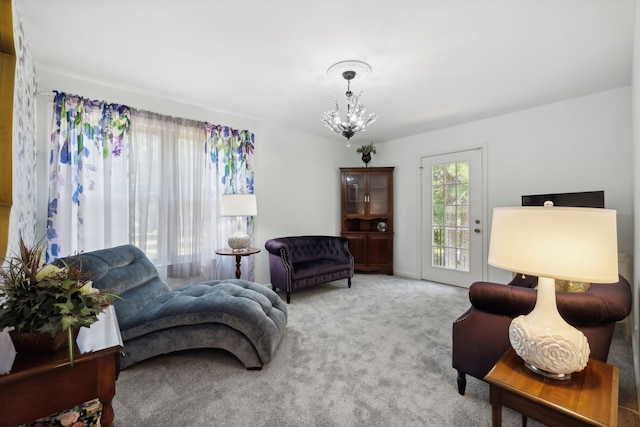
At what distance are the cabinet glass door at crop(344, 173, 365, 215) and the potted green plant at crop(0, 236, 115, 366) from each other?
14.6 feet

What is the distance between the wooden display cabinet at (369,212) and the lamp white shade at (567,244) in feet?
13.1

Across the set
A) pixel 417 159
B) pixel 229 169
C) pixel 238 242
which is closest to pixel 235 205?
pixel 238 242

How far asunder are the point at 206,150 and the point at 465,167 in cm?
372

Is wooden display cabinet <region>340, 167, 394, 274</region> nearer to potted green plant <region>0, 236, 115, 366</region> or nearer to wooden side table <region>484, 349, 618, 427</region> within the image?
wooden side table <region>484, 349, 618, 427</region>

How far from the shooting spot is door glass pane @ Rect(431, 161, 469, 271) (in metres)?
4.29

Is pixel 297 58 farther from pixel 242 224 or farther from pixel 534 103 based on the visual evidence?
pixel 534 103

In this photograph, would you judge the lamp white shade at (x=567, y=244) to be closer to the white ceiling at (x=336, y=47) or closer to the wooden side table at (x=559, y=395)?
the wooden side table at (x=559, y=395)

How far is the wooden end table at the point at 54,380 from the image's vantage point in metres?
0.90

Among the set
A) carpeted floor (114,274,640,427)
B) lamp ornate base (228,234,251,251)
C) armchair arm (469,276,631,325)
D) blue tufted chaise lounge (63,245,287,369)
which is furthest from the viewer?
lamp ornate base (228,234,251,251)

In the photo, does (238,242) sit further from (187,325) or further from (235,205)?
(187,325)

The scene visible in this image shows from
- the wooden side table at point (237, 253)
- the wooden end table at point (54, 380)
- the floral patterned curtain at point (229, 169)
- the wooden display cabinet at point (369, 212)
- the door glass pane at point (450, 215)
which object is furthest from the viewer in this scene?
the wooden display cabinet at point (369, 212)

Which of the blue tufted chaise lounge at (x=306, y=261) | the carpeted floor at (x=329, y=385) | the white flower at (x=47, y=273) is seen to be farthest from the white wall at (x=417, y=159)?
the white flower at (x=47, y=273)

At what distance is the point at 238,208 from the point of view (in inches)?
132

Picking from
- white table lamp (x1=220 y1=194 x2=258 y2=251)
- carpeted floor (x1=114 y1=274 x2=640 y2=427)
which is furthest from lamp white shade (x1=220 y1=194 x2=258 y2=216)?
carpeted floor (x1=114 y1=274 x2=640 y2=427)
